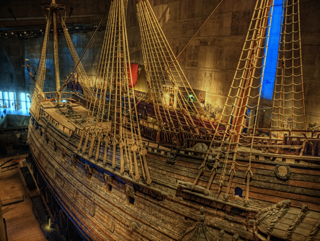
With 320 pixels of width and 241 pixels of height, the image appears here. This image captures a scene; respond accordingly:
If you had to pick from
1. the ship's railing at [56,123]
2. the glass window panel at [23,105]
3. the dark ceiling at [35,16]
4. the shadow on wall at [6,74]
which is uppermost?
the dark ceiling at [35,16]

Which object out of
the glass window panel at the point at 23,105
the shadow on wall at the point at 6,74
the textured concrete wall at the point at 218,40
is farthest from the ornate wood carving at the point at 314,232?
the shadow on wall at the point at 6,74

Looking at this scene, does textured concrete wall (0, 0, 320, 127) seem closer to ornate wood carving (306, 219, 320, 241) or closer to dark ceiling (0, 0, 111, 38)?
ornate wood carving (306, 219, 320, 241)

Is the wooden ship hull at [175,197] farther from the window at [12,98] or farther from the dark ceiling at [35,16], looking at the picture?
the window at [12,98]

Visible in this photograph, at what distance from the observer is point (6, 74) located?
22.5m

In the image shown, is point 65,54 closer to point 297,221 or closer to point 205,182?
point 205,182

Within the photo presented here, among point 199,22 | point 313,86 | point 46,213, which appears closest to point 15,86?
point 46,213

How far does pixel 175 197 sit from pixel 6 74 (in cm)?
2415

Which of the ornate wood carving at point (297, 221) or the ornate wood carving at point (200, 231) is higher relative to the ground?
the ornate wood carving at point (297, 221)

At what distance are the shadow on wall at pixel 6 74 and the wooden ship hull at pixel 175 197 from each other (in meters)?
19.1

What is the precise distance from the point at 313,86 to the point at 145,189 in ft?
21.7

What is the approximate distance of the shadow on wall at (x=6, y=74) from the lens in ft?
72.7

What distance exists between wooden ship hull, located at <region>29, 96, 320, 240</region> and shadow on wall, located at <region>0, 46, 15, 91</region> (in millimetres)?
19123

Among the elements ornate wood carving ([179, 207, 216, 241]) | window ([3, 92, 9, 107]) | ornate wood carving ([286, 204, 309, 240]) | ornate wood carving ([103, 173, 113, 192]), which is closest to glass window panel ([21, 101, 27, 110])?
window ([3, 92, 9, 107])

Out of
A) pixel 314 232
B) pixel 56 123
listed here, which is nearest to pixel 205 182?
pixel 314 232
